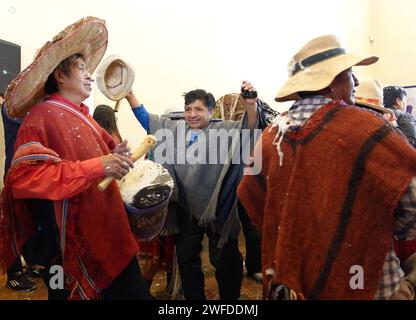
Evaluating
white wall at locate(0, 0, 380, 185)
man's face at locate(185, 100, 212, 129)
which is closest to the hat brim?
man's face at locate(185, 100, 212, 129)

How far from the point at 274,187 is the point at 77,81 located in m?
0.74

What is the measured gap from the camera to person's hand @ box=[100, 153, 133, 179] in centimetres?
109

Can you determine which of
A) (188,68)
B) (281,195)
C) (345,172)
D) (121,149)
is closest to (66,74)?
(121,149)

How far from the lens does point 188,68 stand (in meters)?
3.92

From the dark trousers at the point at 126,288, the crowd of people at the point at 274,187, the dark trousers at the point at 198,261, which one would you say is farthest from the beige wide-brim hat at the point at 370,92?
the dark trousers at the point at 126,288

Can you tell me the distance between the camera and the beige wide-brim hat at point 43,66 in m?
1.16

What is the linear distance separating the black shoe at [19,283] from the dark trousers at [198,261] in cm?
115

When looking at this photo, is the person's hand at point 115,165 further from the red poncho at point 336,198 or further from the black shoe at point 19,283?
the black shoe at point 19,283

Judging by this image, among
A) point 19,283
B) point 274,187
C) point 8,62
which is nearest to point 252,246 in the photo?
point 19,283

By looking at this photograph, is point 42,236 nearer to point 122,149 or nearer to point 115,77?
point 122,149

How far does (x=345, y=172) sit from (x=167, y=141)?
131 cm

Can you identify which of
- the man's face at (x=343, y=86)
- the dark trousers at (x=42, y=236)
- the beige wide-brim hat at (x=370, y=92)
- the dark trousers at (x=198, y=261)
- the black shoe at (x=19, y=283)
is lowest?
the black shoe at (x=19, y=283)

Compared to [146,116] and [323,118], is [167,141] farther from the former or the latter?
[323,118]

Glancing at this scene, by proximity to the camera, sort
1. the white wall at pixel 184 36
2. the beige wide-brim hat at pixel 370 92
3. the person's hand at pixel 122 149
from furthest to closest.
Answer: the white wall at pixel 184 36
the beige wide-brim hat at pixel 370 92
the person's hand at pixel 122 149
